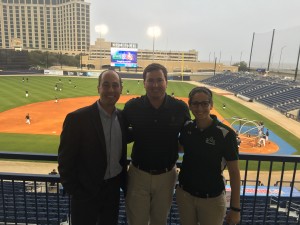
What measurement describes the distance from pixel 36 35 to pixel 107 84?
21257 centimetres

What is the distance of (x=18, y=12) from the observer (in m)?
190

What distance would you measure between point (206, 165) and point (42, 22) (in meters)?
216

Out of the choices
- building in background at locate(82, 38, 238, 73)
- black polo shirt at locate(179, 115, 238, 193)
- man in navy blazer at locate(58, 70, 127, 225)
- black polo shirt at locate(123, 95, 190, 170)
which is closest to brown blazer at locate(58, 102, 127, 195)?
man in navy blazer at locate(58, 70, 127, 225)

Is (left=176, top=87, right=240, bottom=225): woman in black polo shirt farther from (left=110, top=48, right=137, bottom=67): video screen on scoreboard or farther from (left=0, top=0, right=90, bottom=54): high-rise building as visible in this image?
(left=0, top=0, right=90, bottom=54): high-rise building

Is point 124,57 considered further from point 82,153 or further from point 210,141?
point 210,141

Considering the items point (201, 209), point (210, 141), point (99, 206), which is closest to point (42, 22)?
point (99, 206)

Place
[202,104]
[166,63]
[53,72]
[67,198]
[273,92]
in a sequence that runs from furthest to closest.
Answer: [166,63] < [53,72] < [273,92] < [67,198] < [202,104]

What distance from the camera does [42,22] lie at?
195000mm

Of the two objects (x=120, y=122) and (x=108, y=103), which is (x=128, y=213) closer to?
(x=120, y=122)

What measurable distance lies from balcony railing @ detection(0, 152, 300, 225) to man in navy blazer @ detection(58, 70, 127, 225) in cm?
67

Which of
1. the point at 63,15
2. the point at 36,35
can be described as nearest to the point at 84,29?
the point at 63,15

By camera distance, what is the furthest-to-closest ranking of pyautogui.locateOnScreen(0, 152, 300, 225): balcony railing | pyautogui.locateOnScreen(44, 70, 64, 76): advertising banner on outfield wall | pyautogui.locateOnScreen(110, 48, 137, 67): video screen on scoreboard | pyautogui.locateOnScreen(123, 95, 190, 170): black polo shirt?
pyautogui.locateOnScreen(44, 70, 64, 76): advertising banner on outfield wall < pyautogui.locateOnScreen(110, 48, 137, 67): video screen on scoreboard < pyautogui.locateOnScreen(0, 152, 300, 225): balcony railing < pyautogui.locateOnScreen(123, 95, 190, 170): black polo shirt

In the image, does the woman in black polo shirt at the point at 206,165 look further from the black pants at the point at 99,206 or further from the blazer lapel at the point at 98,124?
the blazer lapel at the point at 98,124

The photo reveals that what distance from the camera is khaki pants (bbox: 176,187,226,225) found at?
12.0 ft
